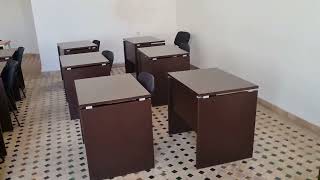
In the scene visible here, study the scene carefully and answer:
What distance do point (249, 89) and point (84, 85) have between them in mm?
1653

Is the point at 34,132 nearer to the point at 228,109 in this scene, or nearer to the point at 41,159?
the point at 41,159

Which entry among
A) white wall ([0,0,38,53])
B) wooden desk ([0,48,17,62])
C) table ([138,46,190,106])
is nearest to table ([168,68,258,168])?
table ([138,46,190,106])

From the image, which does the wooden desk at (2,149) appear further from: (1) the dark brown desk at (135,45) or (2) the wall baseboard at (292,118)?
(2) the wall baseboard at (292,118)

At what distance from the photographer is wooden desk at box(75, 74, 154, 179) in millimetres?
2629

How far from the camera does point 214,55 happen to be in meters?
5.65

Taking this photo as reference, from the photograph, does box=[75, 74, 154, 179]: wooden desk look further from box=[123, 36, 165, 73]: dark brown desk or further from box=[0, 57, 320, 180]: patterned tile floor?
box=[123, 36, 165, 73]: dark brown desk

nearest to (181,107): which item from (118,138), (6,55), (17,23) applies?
(118,138)

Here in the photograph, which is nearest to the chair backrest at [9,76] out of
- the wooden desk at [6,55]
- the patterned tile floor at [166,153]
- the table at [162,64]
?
the patterned tile floor at [166,153]

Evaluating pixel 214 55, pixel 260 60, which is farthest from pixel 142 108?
pixel 214 55

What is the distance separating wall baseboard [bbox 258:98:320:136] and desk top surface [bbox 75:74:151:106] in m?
2.16

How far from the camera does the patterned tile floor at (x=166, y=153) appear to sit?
9.44 ft

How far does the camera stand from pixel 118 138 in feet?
9.06

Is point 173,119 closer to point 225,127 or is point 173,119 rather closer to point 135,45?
point 225,127

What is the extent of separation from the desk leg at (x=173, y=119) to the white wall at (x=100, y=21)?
146 inches
